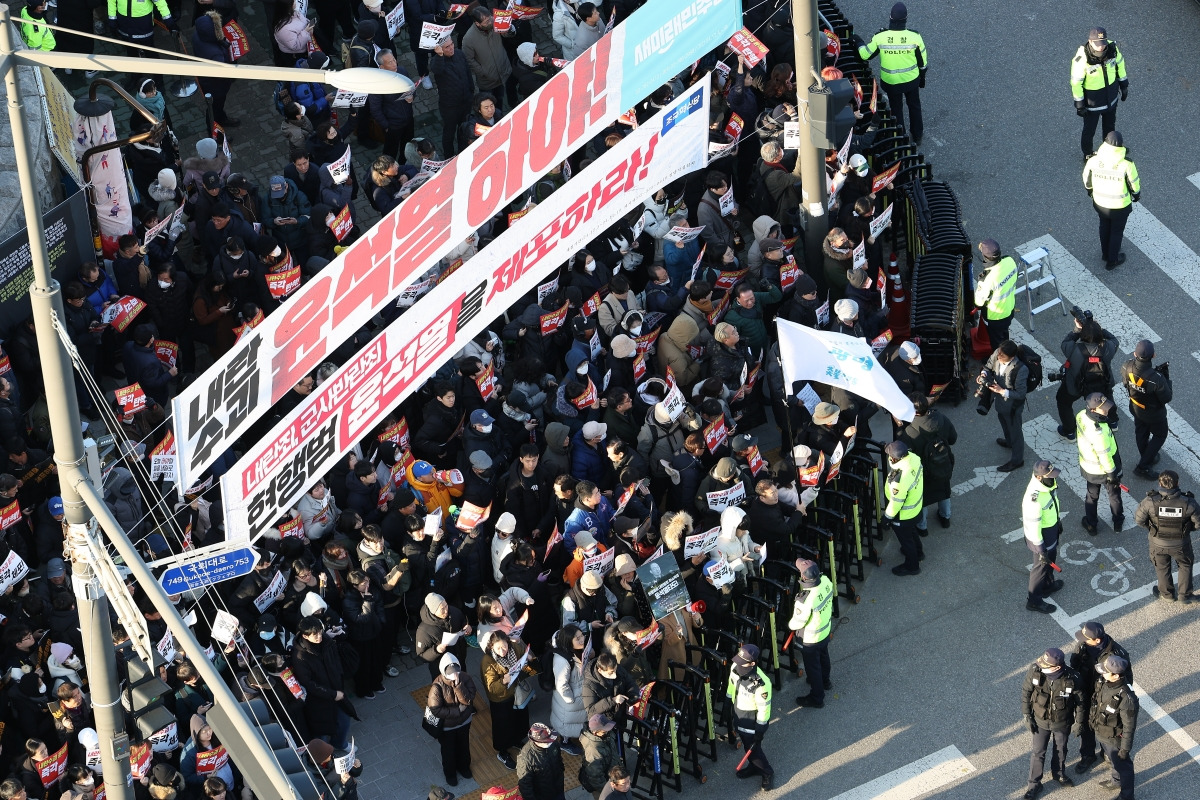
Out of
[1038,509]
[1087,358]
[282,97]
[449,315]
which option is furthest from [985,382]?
[282,97]

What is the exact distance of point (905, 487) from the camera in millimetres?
19266

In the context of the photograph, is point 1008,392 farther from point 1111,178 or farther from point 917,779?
point 917,779

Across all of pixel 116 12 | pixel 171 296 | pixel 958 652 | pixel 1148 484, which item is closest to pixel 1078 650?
pixel 958 652

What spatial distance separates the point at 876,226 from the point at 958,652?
485 cm

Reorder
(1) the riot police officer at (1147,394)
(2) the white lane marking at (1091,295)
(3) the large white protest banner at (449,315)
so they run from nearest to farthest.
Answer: (3) the large white protest banner at (449,315), (1) the riot police officer at (1147,394), (2) the white lane marking at (1091,295)

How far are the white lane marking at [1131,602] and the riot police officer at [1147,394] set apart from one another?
143 centimetres

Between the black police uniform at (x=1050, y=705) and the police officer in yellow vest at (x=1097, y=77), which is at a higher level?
the police officer in yellow vest at (x=1097, y=77)

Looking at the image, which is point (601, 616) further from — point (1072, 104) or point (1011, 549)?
point (1072, 104)

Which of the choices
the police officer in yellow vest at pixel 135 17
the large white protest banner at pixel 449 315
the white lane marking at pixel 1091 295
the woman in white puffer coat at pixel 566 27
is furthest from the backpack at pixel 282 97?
the white lane marking at pixel 1091 295

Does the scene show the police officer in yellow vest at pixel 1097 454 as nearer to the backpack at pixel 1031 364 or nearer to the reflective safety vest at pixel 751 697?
the backpack at pixel 1031 364

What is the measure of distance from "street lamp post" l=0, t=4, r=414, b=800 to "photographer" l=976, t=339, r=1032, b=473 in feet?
31.6

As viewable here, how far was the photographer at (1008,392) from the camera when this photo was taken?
66.5ft

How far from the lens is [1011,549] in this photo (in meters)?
20.2

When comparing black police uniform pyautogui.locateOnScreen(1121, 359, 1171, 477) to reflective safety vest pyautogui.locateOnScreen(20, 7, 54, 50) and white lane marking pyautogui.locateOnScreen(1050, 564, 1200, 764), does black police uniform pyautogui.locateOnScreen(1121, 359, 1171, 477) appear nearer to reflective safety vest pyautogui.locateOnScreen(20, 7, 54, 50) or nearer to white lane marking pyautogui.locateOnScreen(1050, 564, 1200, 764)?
white lane marking pyautogui.locateOnScreen(1050, 564, 1200, 764)
